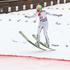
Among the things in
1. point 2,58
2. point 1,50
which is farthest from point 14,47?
point 2,58

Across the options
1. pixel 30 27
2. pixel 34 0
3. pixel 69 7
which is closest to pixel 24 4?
pixel 34 0

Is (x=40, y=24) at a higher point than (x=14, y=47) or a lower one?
higher

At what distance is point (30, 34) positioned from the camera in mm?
14312

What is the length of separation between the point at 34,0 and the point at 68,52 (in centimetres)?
1059

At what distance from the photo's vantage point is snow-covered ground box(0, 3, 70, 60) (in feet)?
35.2

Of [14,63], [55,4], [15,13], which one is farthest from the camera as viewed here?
[55,4]

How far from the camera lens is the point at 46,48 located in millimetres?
10945

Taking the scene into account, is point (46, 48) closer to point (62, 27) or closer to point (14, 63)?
point (14, 63)

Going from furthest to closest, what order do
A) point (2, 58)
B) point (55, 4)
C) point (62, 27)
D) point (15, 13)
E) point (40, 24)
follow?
1. point (55, 4)
2. point (15, 13)
3. point (62, 27)
4. point (40, 24)
5. point (2, 58)

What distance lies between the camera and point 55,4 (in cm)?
2238

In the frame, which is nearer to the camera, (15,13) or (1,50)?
(1,50)

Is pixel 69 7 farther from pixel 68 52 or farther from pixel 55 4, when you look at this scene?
pixel 68 52

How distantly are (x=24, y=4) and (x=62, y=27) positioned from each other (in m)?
5.35

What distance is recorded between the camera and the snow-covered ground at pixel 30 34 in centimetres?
1074
